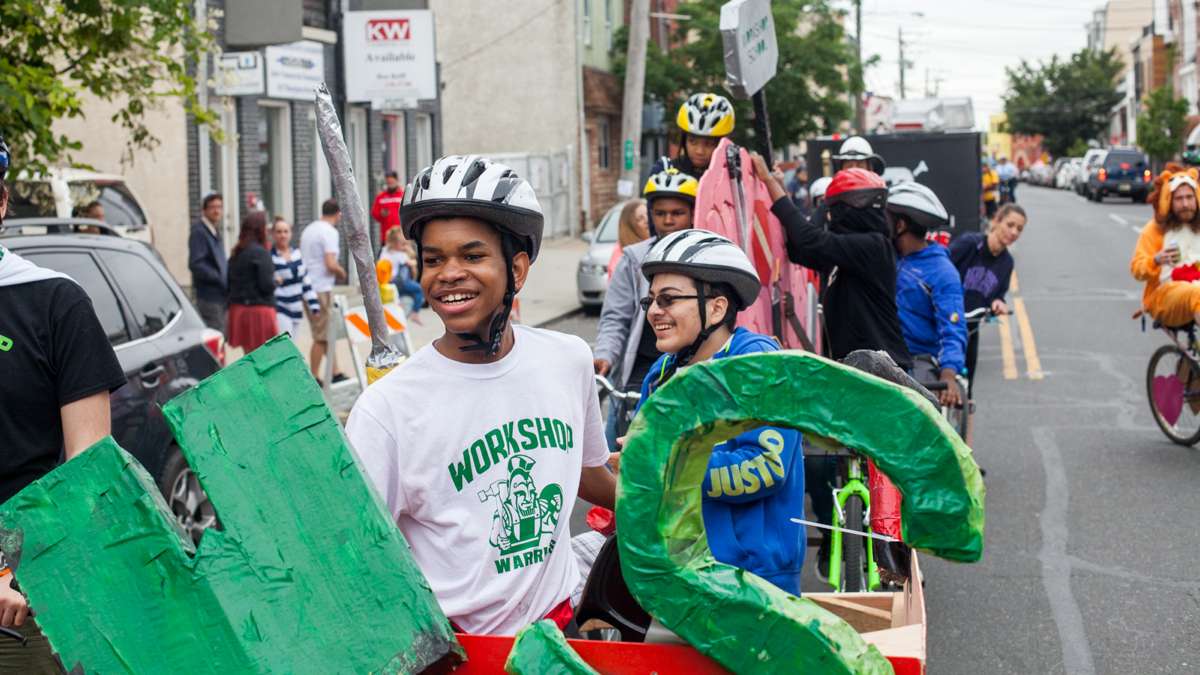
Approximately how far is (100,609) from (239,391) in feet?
1.18

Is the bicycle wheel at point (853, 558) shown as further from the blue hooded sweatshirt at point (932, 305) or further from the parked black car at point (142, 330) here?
the parked black car at point (142, 330)

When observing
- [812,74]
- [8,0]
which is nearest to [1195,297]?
[8,0]

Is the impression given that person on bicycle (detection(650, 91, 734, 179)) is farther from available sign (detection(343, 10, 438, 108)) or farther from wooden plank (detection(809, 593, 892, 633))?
available sign (detection(343, 10, 438, 108))

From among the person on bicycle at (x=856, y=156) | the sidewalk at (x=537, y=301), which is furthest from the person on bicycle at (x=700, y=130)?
the sidewalk at (x=537, y=301)

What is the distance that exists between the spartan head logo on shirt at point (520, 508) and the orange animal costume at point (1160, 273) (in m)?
7.37

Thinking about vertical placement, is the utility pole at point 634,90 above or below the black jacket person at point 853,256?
above

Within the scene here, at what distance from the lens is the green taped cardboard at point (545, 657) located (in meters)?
2.21

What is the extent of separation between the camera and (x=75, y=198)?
1260 cm

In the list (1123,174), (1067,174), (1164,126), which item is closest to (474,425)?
(1123,174)

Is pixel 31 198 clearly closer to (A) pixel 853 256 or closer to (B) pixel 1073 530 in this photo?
(A) pixel 853 256

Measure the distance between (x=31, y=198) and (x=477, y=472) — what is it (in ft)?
32.4

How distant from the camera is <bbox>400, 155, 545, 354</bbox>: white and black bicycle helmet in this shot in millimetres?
2688

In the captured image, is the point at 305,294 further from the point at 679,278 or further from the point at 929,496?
the point at 929,496

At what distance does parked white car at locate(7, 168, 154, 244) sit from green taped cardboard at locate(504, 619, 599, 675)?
7.70 m
